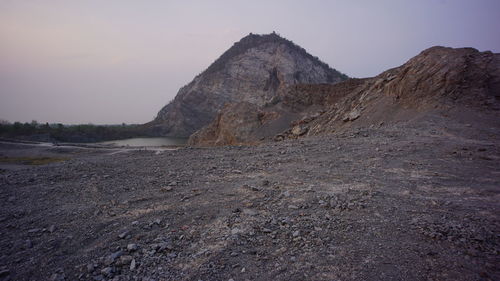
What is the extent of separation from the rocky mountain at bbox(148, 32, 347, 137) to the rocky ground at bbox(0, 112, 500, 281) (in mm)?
40273

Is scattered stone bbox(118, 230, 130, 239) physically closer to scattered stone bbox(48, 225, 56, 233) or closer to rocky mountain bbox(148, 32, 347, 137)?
scattered stone bbox(48, 225, 56, 233)

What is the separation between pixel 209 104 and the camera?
161ft

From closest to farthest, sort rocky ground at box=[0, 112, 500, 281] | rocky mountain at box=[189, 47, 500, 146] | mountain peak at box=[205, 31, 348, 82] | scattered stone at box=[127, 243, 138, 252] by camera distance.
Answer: rocky ground at box=[0, 112, 500, 281]
scattered stone at box=[127, 243, 138, 252]
rocky mountain at box=[189, 47, 500, 146]
mountain peak at box=[205, 31, 348, 82]

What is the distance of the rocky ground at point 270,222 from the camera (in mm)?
2289

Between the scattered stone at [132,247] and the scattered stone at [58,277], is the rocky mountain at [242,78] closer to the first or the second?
the scattered stone at [132,247]

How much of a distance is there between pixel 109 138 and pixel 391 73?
4186 centimetres

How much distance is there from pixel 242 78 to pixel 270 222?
47188 mm

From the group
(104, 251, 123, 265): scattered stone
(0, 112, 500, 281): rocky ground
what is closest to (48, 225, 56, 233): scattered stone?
(0, 112, 500, 281): rocky ground

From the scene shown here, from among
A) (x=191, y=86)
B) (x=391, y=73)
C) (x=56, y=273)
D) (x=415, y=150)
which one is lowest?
(x=56, y=273)

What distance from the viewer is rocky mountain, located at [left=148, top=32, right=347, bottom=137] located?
46281 mm

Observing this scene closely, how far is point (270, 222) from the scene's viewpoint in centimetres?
309

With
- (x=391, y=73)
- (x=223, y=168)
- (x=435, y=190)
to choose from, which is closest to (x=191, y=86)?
(x=391, y=73)

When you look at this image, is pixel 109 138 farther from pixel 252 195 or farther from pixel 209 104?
pixel 252 195

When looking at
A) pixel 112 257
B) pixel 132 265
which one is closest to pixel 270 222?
pixel 132 265
